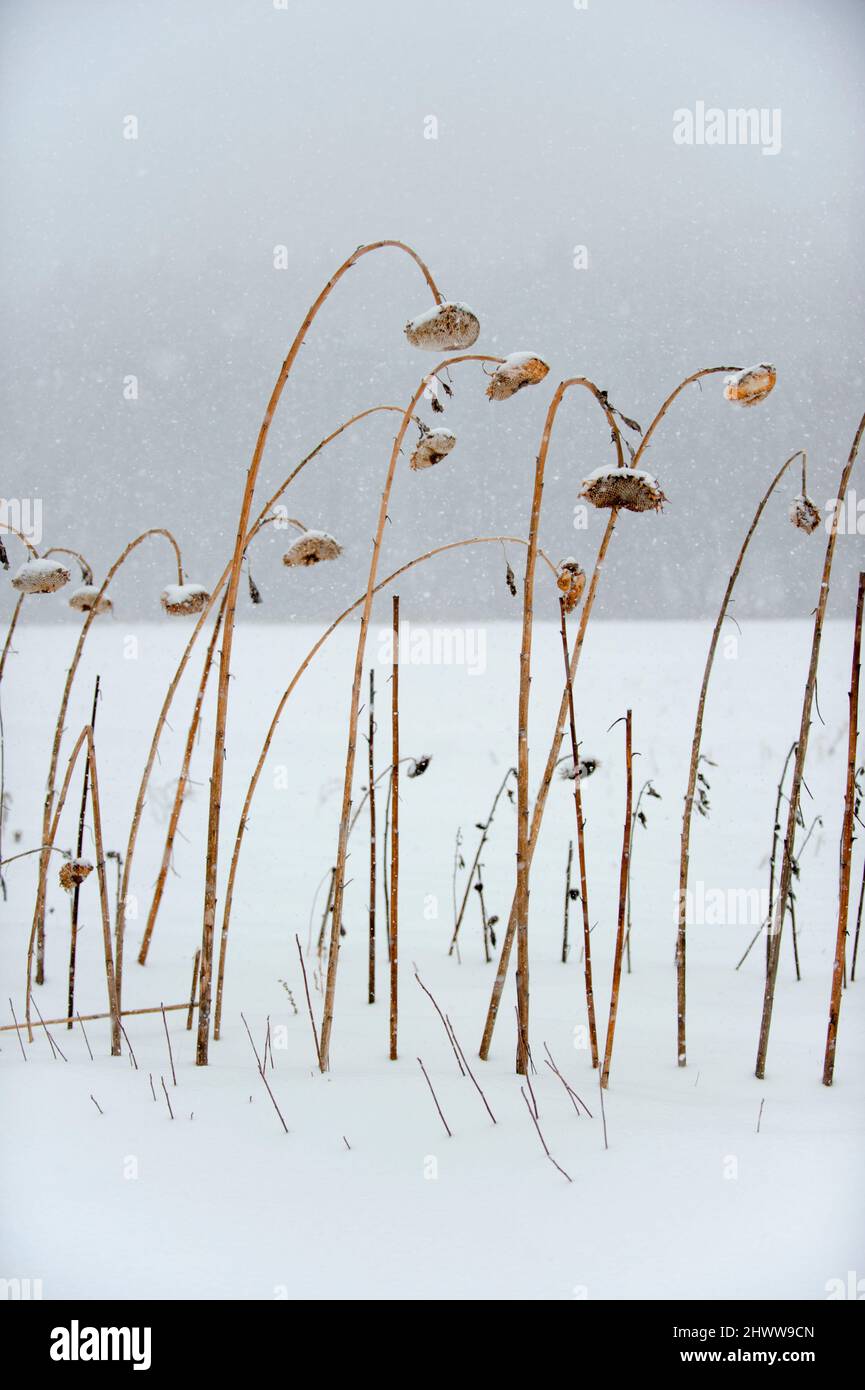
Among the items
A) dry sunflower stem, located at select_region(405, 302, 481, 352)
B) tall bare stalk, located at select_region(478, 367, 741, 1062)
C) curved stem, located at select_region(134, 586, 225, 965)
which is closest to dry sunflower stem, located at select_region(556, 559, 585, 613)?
tall bare stalk, located at select_region(478, 367, 741, 1062)

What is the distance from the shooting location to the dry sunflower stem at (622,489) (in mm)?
1534

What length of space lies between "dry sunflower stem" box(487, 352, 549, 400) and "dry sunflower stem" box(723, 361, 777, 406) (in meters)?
0.36

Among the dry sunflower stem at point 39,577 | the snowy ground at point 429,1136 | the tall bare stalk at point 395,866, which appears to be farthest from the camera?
the dry sunflower stem at point 39,577

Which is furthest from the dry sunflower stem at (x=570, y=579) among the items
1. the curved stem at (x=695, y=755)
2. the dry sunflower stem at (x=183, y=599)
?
the dry sunflower stem at (x=183, y=599)

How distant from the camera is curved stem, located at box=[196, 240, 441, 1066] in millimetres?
1689

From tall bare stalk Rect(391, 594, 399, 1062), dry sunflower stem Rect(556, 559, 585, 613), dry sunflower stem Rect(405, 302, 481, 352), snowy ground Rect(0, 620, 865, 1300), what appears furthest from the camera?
tall bare stalk Rect(391, 594, 399, 1062)

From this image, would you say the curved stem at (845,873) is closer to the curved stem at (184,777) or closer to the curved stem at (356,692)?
the curved stem at (356,692)

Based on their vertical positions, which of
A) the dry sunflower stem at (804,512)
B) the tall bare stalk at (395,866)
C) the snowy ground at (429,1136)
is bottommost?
the snowy ground at (429,1136)

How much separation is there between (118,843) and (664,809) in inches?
131

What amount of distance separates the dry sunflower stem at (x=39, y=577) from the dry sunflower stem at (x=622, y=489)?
118cm

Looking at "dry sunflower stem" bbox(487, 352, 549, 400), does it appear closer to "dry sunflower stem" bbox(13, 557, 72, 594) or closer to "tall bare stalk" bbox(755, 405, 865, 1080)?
"tall bare stalk" bbox(755, 405, 865, 1080)

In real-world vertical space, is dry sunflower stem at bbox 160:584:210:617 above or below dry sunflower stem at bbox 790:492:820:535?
below
